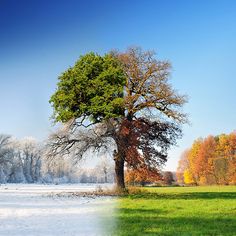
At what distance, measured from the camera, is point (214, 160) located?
59938mm

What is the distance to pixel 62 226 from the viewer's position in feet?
33.3

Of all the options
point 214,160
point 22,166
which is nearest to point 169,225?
point 214,160

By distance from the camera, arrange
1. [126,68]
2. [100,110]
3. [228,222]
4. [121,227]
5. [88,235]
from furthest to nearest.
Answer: [126,68], [100,110], [228,222], [121,227], [88,235]

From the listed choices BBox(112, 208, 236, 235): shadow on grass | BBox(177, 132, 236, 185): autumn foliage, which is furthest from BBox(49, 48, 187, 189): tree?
BBox(177, 132, 236, 185): autumn foliage

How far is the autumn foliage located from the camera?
197 feet

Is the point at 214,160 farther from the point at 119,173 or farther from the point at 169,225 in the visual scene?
the point at 169,225

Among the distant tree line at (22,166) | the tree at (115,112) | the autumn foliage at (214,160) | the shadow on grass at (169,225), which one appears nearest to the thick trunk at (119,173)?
the tree at (115,112)

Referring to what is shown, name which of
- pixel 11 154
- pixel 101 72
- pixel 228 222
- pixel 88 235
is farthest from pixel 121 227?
pixel 11 154

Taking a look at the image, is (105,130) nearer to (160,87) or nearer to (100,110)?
(100,110)

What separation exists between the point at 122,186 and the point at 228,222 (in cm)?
1623

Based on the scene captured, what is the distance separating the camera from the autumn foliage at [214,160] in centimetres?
5994

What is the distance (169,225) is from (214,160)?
5138 centimetres

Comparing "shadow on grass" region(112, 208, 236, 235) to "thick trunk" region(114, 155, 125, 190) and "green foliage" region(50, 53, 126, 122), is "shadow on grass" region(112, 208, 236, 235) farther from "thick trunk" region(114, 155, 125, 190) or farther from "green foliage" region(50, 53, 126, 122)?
"thick trunk" region(114, 155, 125, 190)

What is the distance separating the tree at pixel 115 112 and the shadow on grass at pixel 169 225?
13.0 metres
